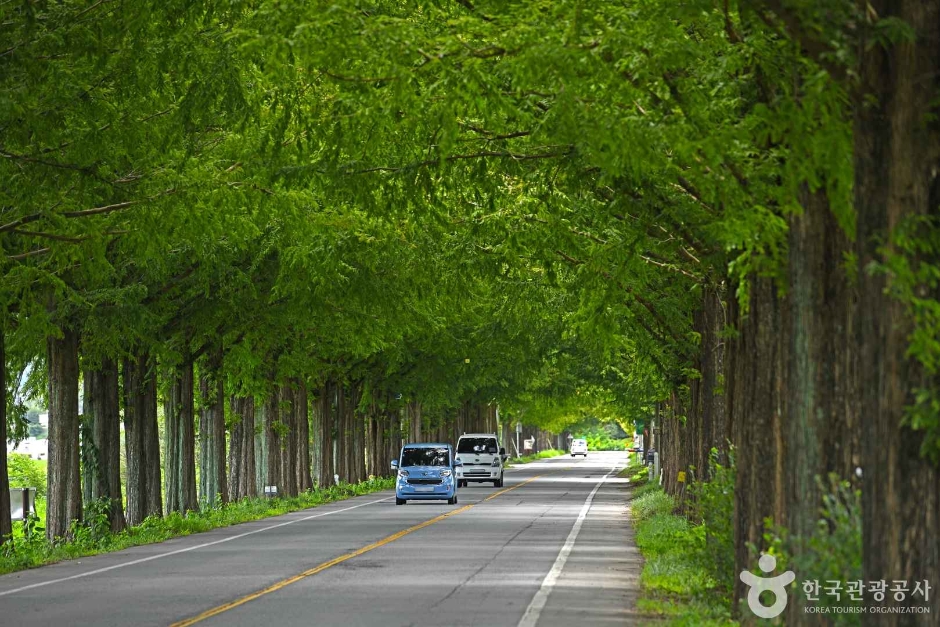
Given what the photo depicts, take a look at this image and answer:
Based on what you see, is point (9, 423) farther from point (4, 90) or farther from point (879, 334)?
point (879, 334)

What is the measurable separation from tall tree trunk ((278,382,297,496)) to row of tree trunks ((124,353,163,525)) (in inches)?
503

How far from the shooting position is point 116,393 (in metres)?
31.2

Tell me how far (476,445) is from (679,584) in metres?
47.1

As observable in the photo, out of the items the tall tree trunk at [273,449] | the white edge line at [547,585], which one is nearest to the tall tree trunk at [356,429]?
the tall tree trunk at [273,449]

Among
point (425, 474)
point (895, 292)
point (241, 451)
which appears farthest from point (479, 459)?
point (895, 292)

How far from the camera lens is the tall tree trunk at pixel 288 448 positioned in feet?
159

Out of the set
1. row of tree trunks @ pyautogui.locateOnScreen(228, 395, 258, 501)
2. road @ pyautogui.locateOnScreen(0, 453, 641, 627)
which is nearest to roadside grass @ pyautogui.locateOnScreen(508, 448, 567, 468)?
row of tree trunks @ pyautogui.locateOnScreen(228, 395, 258, 501)

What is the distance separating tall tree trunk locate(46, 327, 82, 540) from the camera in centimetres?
2706

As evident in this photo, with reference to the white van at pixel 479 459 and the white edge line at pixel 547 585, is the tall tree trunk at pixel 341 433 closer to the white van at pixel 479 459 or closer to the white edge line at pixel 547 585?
the white van at pixel 479 459

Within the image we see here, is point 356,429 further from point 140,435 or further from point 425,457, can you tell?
point 140,435

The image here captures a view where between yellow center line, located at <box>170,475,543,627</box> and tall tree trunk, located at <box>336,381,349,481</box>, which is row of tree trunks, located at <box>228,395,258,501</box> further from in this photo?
tall tree trunk, located at <box>336,381,349,481</box>

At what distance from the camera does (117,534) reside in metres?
29.3

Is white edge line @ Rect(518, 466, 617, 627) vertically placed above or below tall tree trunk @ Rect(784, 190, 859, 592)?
below
